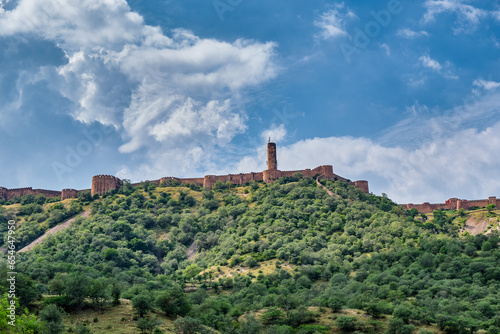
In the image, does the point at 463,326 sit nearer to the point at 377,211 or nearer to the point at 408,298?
the point at 408,298

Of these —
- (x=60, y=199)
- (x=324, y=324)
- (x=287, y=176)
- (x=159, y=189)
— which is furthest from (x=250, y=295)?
(x=60, y=199)

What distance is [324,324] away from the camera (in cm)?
5078

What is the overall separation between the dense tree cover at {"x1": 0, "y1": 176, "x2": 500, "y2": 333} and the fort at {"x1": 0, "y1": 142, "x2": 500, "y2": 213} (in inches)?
157

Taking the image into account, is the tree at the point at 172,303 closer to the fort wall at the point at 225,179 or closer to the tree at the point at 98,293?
the tree at the point at 98,293

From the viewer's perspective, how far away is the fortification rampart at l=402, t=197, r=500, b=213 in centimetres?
11688

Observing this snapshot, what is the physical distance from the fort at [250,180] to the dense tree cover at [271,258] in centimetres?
399

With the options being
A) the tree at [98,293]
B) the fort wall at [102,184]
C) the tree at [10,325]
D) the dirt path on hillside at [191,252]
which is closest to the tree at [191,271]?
the dirt path on hillside at [191,252]

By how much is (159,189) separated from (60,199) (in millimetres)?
22002

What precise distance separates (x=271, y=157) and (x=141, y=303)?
6539cm

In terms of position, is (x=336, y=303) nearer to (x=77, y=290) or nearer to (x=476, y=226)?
(x=77, y=290)

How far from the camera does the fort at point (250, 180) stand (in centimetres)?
10850

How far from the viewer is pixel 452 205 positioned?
4769 inches

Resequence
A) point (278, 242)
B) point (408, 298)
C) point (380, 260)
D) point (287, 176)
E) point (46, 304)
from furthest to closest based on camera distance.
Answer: point (287, 176), point (278, 242), point (380, 260), point (408, 298), point (46, 304)

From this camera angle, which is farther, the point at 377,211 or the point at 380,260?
the point at 377,211
